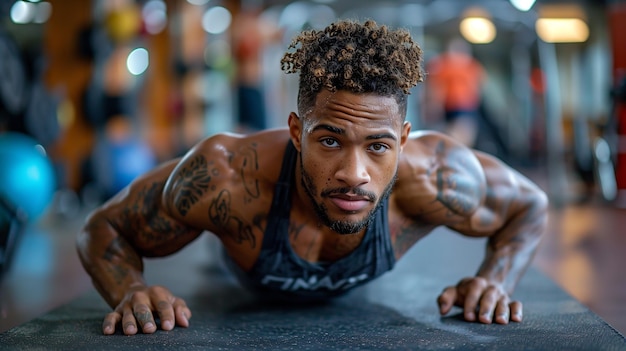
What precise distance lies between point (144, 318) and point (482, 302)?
3.32ft

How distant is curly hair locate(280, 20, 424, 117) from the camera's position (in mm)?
1838

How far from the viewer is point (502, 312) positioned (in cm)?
209

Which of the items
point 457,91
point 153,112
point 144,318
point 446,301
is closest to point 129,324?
point 144,318

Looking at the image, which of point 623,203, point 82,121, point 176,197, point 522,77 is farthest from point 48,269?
point 522,77

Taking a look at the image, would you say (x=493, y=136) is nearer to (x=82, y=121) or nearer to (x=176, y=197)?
(x=82, y=121)

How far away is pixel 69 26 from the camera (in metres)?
5.91

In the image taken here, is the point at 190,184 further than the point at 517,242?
No

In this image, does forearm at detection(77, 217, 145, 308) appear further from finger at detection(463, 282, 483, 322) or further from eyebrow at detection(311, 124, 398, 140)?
finger at detection(463, 282, 483, 322)

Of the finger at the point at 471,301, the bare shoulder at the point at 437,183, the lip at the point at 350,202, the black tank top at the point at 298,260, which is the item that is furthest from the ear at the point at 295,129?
the finger at the point at 471,301

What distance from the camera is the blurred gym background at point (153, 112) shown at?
12.0ft

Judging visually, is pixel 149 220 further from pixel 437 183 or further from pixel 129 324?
pixel 437 183

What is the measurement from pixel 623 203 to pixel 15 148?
4.98m

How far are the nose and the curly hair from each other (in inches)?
6.9

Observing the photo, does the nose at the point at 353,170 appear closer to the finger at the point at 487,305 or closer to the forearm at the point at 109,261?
the finger at the point at 487,305
